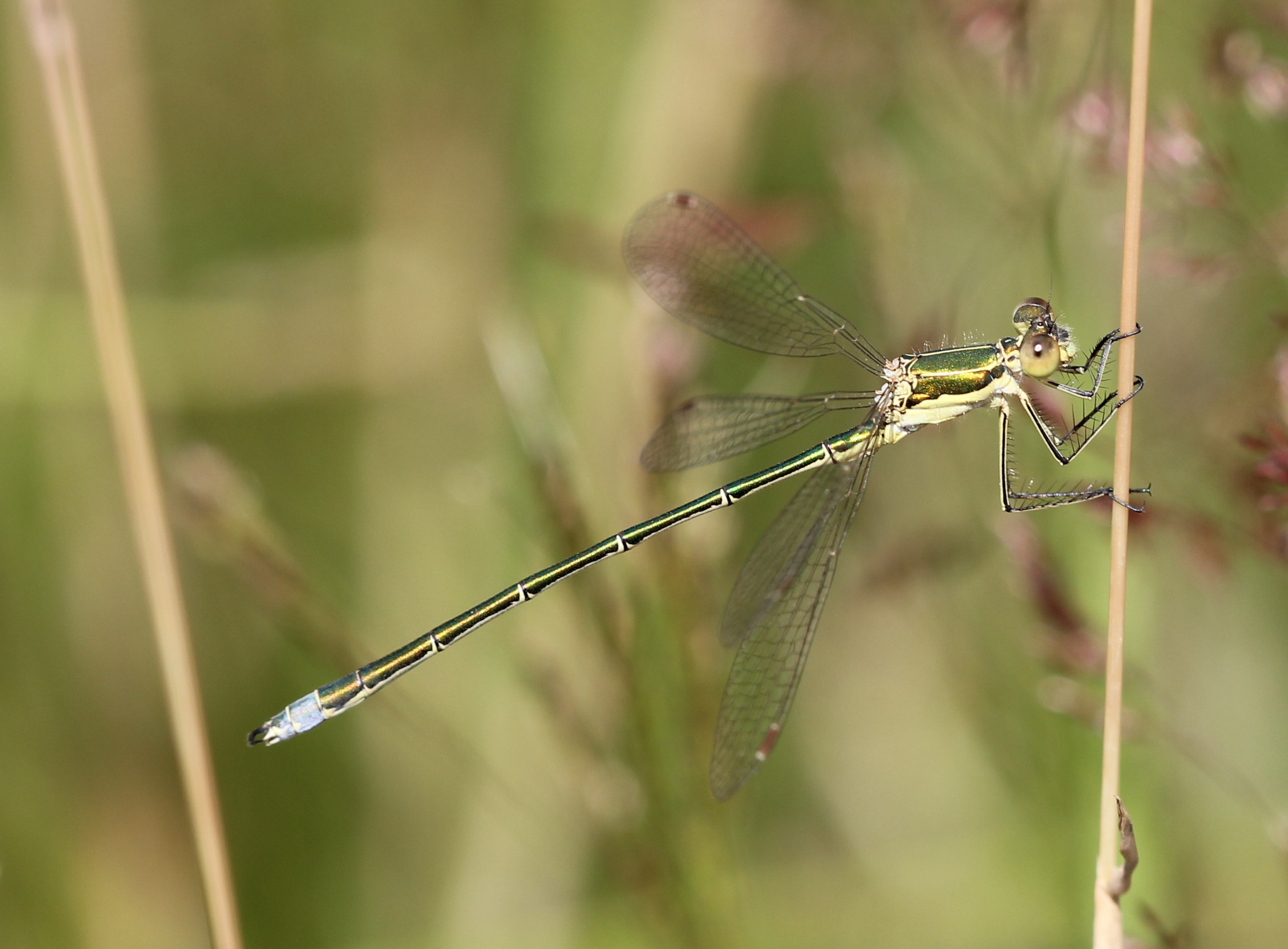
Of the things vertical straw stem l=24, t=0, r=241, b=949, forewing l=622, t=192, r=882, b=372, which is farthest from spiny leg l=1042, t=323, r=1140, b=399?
vertical straw stem l=24, t=0, r=241, b=949

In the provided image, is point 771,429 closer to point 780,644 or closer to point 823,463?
point 823,463

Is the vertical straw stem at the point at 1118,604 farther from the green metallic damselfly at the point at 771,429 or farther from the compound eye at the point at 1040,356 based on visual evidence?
the compound eye at the point at 1040,356

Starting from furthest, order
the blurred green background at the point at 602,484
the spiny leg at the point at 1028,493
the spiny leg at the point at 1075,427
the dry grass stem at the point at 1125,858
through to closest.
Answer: the blurred green background at the point at 602,484
the spiny leg at the point at 1075,427
the spiny leg at the point at 1028,493
the dry grass stem at the point at 1125,858

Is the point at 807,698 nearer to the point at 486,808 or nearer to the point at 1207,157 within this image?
the point at 486,808

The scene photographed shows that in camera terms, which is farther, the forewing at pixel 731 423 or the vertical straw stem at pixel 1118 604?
the forewing at pixel 731 423

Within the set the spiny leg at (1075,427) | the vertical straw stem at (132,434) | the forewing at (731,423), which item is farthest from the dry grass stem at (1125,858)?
the vertical straw stem at (132,434)

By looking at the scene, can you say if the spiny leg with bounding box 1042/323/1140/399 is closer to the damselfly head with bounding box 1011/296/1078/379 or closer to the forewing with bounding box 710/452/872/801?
the damselfly head with bounding box 1011/296/1078/379

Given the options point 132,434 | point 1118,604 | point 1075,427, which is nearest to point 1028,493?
point 1075,427
